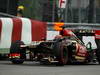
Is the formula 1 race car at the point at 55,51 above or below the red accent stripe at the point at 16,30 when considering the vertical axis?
below

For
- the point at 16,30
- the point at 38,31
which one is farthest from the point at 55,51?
the point at 38,31

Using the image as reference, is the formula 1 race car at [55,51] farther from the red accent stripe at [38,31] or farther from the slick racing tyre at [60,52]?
the red accent stripe at [38,31]

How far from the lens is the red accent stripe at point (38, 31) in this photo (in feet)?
62.0

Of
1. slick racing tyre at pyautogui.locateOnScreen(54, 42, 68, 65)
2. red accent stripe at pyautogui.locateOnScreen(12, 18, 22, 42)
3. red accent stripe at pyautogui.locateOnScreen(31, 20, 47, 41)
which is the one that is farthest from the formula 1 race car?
red accent stripe at pyautogui.locateOnScreen(31, 20, 47, 41)

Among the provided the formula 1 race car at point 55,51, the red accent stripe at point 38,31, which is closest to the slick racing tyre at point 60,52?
the formula 1 race car at point 55,51

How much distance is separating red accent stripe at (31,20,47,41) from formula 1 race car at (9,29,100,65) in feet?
11.2

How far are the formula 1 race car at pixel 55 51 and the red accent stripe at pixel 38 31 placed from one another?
341 centimetres

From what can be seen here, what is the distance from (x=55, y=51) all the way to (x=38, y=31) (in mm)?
5053

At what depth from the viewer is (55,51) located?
14094mm

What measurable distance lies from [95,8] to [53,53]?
72.3ft

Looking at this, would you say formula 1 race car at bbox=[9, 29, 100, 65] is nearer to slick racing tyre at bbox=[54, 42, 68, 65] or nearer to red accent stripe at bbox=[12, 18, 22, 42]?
slick racing tyre at bbox=[54, 42, 68, 65]

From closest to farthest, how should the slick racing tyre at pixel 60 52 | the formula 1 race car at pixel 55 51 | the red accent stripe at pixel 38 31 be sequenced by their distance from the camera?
the slick racing tyre at pixel 60 52, the formula 1 race car at pixel 55 51, the red accent stripe at pixel 38 31

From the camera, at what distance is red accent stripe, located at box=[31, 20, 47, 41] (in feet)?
62.0

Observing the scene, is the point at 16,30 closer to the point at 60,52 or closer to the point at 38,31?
the point at 38,31
